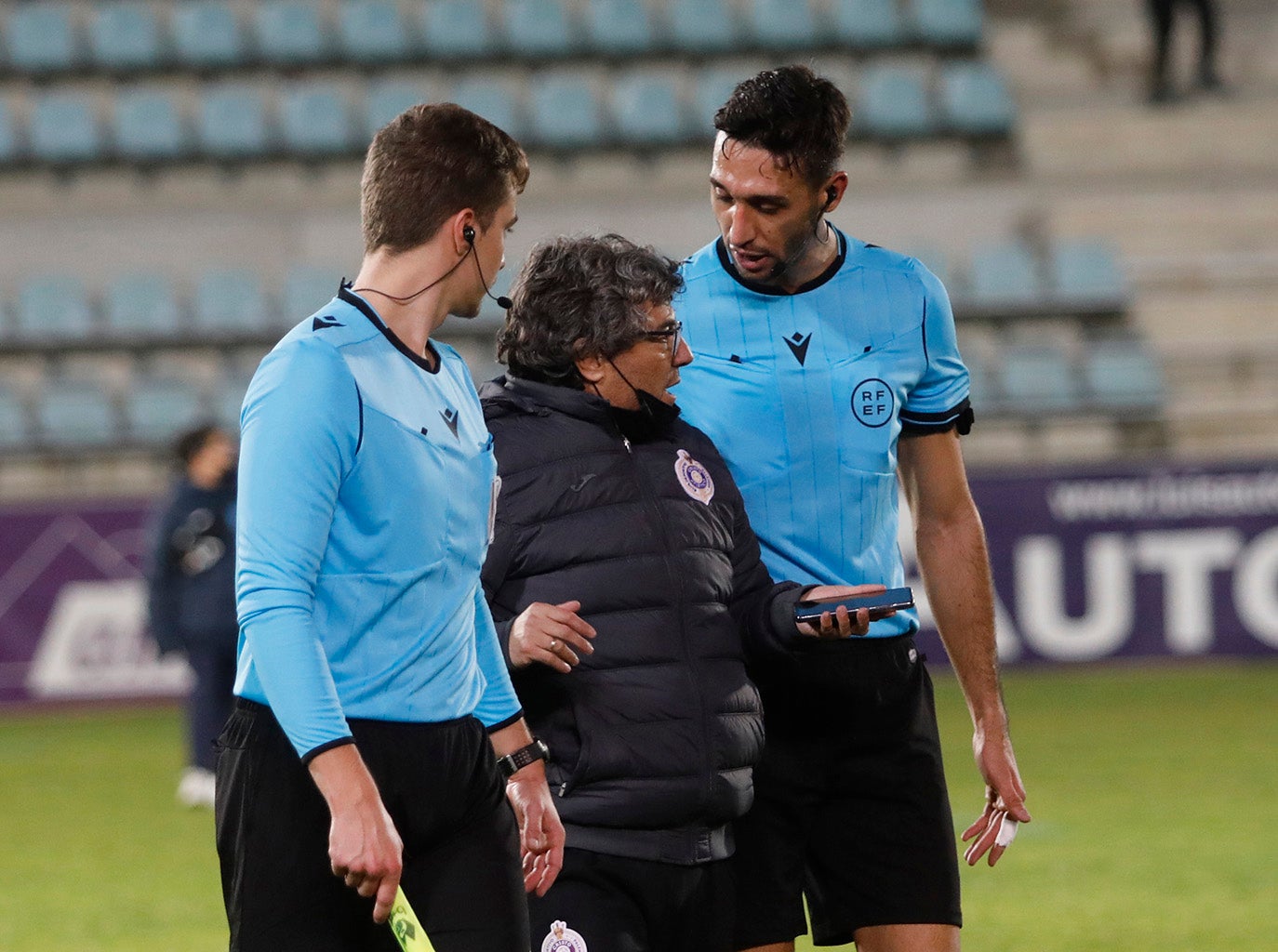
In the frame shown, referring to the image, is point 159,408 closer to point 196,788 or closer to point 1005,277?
point 196,788

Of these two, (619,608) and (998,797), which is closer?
(619,608)

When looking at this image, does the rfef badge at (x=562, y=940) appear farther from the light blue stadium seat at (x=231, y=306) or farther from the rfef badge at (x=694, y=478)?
the light blue stadium seat at (x=231, y=306)

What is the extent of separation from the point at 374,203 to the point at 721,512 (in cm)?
94

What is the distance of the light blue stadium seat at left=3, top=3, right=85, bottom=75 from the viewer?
1819 centimetres

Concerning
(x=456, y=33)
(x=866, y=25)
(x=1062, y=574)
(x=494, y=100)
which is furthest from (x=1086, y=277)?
(x=456, y=33)

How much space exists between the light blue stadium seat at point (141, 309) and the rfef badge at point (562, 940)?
13501mm

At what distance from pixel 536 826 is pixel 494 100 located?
15125 millimetres

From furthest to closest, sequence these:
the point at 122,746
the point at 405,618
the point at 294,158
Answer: the point at 294,158 → the point at 122,746 → the point at 405,618

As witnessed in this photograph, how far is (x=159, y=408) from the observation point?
50.8 feet

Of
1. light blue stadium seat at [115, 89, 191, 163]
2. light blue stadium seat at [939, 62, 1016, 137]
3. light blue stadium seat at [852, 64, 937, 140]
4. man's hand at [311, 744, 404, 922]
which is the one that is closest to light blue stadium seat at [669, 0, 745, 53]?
light blue stadium seat at [852, 64, 937, 140]

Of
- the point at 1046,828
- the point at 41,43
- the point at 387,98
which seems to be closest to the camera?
the point at 1046,828

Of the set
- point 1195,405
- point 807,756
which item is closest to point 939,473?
point 807,756

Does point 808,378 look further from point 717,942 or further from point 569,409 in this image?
point 717,942

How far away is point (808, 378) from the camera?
3.87 meters
